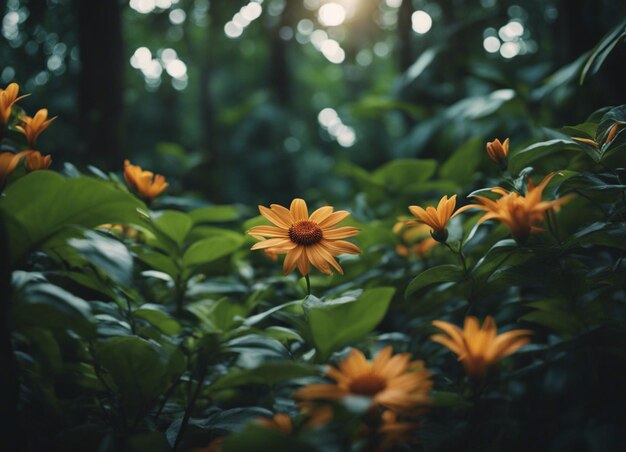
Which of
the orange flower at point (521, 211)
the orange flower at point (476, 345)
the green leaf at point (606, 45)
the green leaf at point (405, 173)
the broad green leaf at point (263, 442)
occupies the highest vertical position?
the green leaf at point (405, 173)

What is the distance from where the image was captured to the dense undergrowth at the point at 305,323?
2.11 ft

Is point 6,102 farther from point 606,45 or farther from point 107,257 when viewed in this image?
point 606,45

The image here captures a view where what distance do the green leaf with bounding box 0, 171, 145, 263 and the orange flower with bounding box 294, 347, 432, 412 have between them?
42cm

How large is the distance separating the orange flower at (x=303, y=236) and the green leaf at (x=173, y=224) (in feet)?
0.76

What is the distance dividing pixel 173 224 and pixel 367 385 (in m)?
0.66

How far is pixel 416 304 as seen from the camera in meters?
1.42

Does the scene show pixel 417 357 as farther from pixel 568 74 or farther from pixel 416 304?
pixel 568 74

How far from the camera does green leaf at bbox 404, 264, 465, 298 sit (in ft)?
2.81

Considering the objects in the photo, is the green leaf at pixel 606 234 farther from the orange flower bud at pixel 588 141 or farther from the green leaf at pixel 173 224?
the green leaf at pixel 173 224

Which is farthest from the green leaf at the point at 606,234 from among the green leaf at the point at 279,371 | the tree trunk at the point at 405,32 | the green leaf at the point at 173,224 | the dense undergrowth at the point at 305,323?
the tree trunk at the point at 405,32

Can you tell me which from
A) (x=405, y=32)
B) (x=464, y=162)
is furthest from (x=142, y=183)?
(x=405, y=32)

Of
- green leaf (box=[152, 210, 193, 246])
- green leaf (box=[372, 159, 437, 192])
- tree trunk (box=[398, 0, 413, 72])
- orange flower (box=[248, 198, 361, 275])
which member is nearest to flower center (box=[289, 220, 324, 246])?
orange flower (box=[248, 198, 361, 275])

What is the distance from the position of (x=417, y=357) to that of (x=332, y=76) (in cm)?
731

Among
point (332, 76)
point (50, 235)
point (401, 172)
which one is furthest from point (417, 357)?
point (332, 76)
